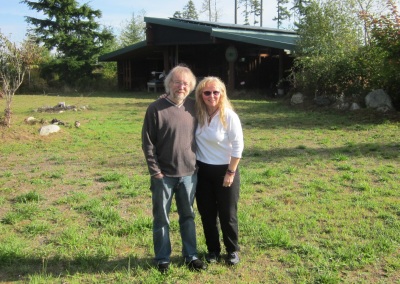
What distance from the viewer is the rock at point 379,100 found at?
12.1m

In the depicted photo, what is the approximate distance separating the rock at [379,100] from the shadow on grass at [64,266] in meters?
10.5

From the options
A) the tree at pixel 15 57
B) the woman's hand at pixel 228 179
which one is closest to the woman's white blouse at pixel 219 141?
the woman's hand at pixel 228 179

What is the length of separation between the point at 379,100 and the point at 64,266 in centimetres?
1125

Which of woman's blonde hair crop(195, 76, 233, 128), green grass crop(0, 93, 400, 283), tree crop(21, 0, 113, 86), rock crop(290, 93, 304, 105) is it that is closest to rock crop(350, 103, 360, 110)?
rock crop(290, 93, 304, 105)

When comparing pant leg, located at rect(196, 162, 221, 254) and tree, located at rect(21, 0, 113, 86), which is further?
tree, located at rect(21, 0, 113, 86)

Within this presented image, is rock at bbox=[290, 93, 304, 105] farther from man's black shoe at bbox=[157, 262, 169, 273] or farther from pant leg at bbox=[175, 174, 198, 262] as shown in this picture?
man's black shoe at bbox=[157, 262, 169, 273]

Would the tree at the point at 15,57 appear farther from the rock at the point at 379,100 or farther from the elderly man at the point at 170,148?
the rock at the point at 379,100

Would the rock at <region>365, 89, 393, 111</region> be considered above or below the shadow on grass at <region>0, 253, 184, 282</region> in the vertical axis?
above

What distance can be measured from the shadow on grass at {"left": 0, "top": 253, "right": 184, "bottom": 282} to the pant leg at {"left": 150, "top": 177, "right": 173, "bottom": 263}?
0.17 m

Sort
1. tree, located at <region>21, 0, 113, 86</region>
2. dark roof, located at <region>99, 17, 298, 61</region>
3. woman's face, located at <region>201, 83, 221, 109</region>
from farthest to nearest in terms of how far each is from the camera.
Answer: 1. tree, located at <region>21, 0, 113, 86</region>
2. dark roof, located at <region>99, 17, 298, 61</region>
3. woman's face, located at <region>201, 83, 221, 109</region>

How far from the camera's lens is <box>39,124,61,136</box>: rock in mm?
9484

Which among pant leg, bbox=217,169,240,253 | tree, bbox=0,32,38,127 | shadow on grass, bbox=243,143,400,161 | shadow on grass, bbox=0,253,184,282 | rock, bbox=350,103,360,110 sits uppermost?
tree, bbox=0,32,38,127

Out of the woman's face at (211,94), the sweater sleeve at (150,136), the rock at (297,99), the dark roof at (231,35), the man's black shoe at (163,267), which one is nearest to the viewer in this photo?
the sweater sleeve at (150,136)

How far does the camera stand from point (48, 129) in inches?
380
